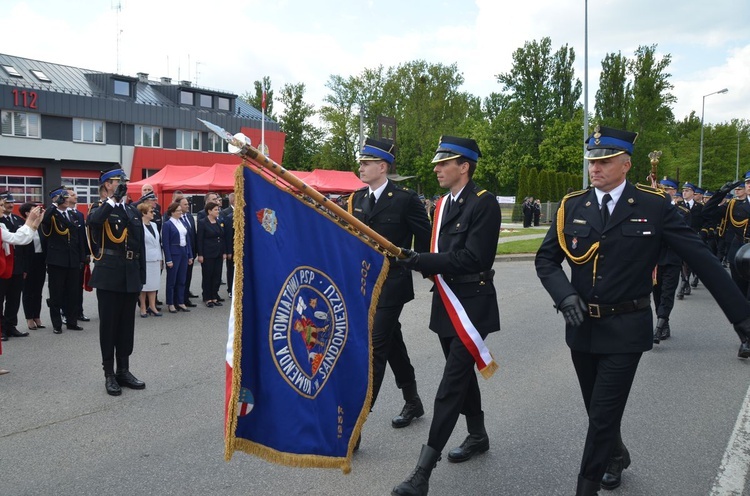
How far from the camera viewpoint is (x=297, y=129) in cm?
6794

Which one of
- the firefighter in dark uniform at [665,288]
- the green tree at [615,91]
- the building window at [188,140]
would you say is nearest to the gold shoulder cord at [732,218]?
the firefighter in dark uniform at [665,288]

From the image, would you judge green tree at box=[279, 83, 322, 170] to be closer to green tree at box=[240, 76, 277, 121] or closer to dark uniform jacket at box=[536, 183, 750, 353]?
green tree at box=[240, 76, 277, 121]

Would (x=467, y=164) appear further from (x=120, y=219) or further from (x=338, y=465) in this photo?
(x=120, y=219)

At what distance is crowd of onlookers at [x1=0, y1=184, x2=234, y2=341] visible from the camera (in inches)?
339

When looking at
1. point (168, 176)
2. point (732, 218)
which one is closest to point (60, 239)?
point (732, 218)

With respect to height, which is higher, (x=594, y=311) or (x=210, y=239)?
(x=594, y=311)

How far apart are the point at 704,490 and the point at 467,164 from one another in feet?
8.11

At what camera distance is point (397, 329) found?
16.6 ft

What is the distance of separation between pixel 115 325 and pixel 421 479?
3.57 metres

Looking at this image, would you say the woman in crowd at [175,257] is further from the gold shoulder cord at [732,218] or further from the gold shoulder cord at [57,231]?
the gold shoulder cord at [732,218]

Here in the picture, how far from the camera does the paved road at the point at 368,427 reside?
3969mm

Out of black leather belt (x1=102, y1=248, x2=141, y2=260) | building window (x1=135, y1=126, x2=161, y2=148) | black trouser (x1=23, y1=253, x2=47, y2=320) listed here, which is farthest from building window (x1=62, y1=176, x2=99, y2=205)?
black leather belt (x1=102, y1=248, x2=141, y2=260)

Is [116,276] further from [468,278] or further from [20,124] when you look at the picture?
[20,124]

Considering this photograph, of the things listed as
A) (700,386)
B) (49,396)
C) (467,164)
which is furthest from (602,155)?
(49,396)
